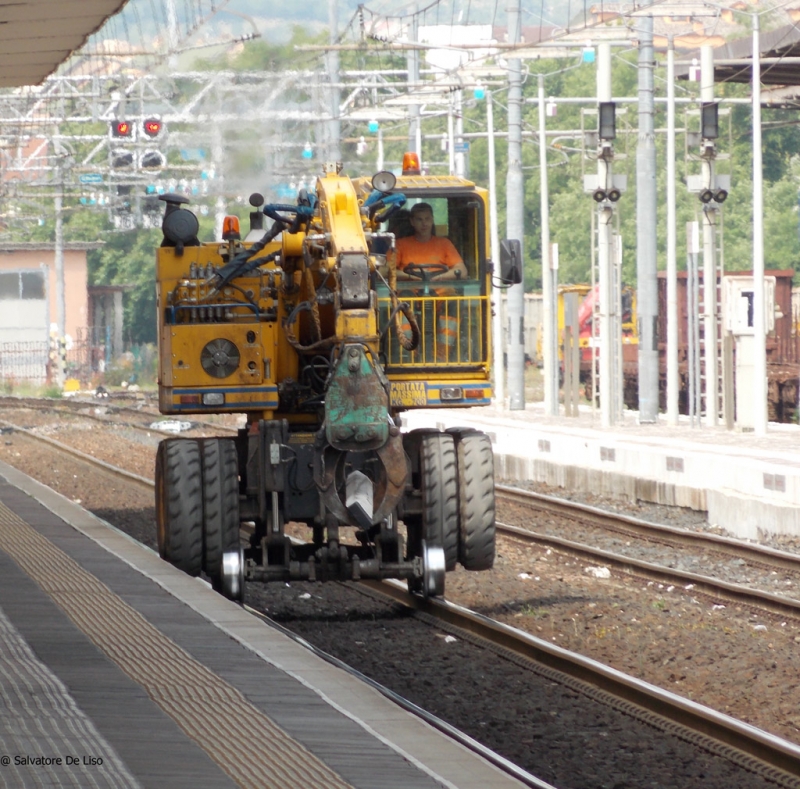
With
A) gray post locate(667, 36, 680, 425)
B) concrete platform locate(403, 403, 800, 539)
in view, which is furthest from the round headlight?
gray post locate(667, 36, 680, 425)

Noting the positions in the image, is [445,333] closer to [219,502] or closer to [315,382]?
[315,382]

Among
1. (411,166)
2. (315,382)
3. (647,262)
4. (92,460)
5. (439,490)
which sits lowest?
(92,460)

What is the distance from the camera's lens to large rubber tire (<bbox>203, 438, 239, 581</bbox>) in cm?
1305

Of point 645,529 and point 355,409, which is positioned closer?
point 355,409

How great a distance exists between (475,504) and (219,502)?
2039 millimetres

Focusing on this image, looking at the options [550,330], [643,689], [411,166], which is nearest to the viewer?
[643,689]

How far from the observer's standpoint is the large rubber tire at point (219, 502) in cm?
1305

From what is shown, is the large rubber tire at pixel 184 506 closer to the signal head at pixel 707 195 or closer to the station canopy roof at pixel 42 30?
the station canopy roof at pixel 42 30

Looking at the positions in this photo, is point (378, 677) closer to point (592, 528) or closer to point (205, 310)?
point (205, 310)

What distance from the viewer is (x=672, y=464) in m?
22.3

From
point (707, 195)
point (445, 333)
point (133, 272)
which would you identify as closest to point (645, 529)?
point (445, 333)

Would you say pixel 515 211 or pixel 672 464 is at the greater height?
pixel 515 211

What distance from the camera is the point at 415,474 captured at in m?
13.5

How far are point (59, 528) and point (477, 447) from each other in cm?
→ 528
